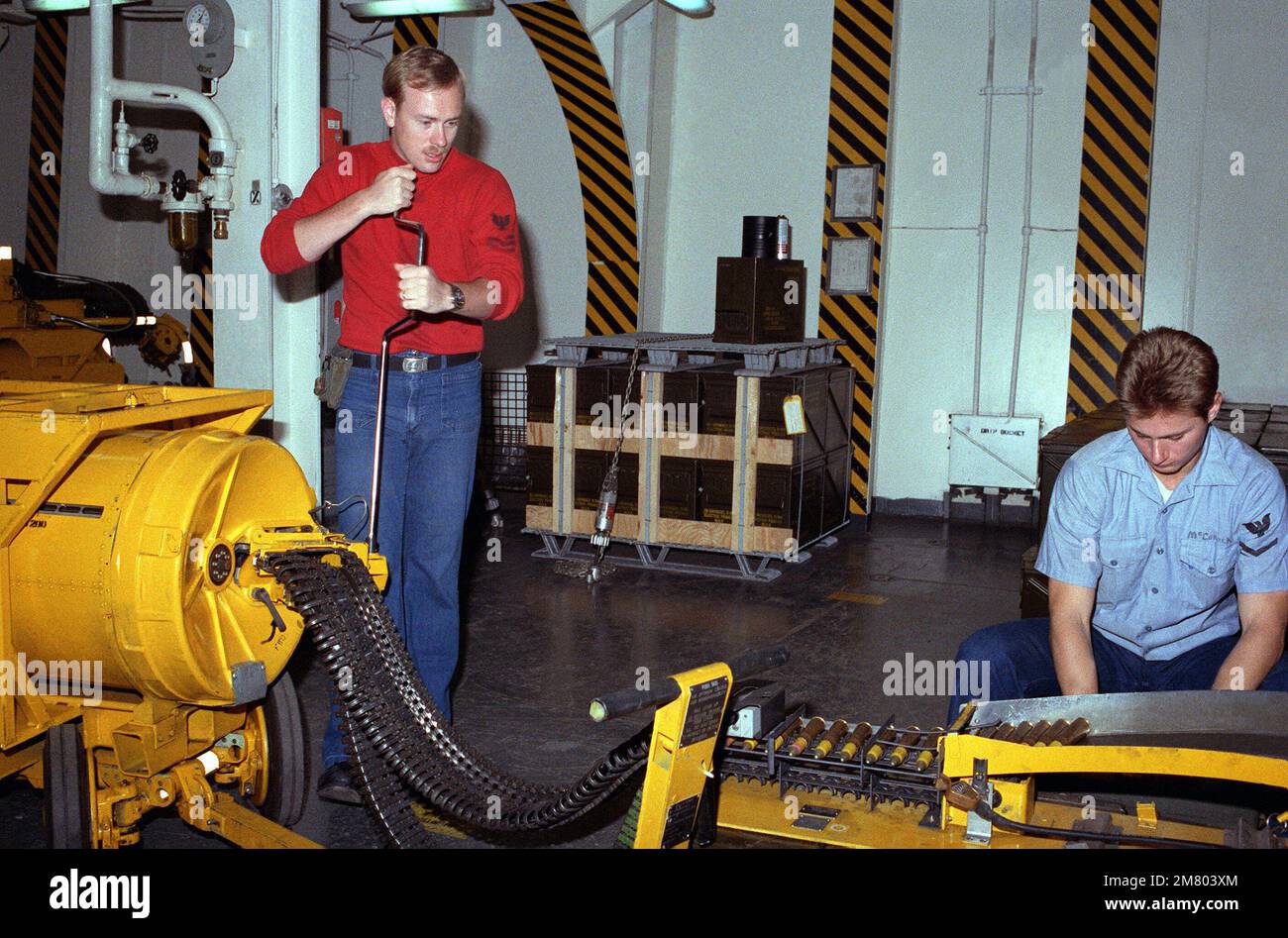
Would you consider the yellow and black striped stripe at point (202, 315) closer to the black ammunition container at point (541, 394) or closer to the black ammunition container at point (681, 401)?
the black ammunition container at point (541, 394)

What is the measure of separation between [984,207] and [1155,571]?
5572 millimetres

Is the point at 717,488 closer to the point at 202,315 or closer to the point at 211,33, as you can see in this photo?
the point at 211,33

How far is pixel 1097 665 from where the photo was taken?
10.6ft

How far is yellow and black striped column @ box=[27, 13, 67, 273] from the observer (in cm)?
980

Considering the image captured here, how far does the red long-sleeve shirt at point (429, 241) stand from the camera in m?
3.39

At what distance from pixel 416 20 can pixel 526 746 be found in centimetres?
640

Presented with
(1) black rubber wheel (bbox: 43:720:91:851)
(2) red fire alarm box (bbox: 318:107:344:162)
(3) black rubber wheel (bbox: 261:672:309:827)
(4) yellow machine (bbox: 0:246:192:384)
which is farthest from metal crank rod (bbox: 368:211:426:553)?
(4) yellow machine (bbox: 0:246:192:384)

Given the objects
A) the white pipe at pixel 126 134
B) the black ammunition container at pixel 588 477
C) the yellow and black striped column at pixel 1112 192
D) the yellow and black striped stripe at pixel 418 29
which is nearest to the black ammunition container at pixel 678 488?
the black ammunition container at pixel 588 477

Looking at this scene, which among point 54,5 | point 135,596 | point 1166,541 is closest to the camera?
point 135,596

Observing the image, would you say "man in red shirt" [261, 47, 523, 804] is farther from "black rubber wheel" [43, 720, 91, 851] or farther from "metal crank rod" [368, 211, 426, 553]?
"black rubber wheel" [43, 720, 91, 851]

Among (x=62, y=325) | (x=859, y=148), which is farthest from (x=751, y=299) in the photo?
(x=62, y=325)

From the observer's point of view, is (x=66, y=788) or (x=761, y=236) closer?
(x=66, y=788)

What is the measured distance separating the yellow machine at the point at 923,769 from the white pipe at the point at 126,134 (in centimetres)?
251

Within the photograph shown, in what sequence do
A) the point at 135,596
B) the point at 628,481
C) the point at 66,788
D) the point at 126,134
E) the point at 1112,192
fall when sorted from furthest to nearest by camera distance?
the point at 1112,192 < the point at 628,481 < the point at 126,134 < the point at 66,788 < the point at 135,596
